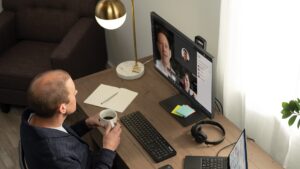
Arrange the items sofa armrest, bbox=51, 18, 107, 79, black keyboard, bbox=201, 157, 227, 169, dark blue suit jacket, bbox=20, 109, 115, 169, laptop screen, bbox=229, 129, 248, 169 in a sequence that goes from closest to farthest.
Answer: laptop screen, bbox=229, 129, 248, 169 < dark blue suit jacket, bbox=20, 109, 115, 169 < black keyboard, bbox=201, 157, 227, 169 < sofa armrest, bbox=51, 18, 107, 79

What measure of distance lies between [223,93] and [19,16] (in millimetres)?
1973

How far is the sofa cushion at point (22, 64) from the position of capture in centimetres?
301

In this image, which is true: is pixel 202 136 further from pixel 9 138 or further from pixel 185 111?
pixel 9 138

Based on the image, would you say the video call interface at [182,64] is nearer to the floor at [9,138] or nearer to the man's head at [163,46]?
the man's head at [163,46]

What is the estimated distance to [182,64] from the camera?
6.89 feet

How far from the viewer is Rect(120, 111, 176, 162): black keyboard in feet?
6.41

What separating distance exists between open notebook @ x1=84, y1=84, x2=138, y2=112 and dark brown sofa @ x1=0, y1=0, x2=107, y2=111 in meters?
0.61

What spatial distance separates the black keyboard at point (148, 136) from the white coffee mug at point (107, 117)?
66 mm

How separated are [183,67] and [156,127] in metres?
0.33

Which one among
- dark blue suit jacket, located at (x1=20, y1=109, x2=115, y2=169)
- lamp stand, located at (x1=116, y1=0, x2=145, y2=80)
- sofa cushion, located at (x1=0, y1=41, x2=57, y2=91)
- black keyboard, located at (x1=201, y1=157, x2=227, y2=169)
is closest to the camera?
dark blue suit jacket, located at (x1=20, y1=109, x2=115, y2=169)

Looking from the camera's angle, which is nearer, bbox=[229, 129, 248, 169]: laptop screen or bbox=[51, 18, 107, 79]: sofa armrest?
bbox=[229, 129, 248, 169]: laptop screen

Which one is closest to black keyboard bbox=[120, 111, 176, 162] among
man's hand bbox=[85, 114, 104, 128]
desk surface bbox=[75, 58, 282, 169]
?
desk surface bbox=[75, 58, 282, 169]

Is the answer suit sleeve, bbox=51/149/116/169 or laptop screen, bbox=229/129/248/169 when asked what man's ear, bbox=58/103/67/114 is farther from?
laptop screen, bbox=229/129/248/169

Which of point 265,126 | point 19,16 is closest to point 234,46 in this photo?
point 265,126
